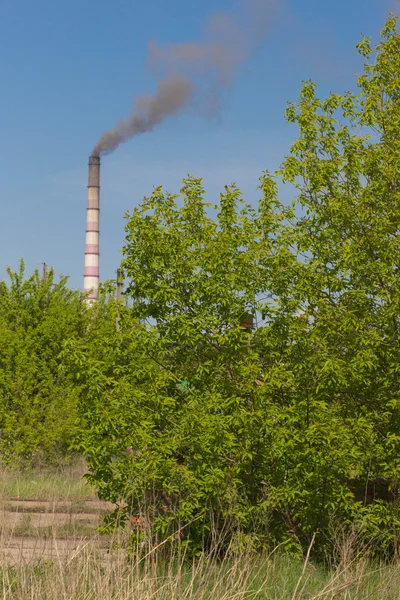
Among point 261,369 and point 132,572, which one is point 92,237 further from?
point 132,572

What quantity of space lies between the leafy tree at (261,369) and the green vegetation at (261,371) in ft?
0.07

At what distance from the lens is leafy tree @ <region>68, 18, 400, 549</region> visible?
8641 mm

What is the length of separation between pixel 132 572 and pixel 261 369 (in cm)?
388

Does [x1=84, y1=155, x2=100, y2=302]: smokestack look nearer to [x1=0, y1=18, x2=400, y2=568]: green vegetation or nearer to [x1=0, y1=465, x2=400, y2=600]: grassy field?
[x1=0, y1=465, x2=400, y2=600]: grassy field

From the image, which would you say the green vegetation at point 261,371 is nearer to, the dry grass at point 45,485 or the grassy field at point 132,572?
the grassy field at point 132,572

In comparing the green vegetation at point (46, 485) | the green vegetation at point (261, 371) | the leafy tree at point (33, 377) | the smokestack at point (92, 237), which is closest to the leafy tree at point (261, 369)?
the green vegetation at point (261, 371)

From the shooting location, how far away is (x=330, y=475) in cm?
853

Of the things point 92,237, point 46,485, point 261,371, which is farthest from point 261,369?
point 92,237

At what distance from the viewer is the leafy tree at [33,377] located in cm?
1856

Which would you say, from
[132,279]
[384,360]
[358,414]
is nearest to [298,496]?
[358,414]

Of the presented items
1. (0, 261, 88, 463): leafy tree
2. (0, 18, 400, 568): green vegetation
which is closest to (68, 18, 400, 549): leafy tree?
(0, 18, 400, 568): green vegetation

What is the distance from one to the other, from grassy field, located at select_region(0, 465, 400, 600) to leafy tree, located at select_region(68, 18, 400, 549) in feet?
1.70

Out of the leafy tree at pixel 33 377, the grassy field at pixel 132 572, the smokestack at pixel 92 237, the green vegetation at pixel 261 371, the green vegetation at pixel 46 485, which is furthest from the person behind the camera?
the smokestack at pixel 92 237

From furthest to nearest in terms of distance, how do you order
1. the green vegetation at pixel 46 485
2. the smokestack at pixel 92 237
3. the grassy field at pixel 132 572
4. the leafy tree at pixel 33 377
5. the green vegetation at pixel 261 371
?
the smokestack at pixel 92 237 → the leafy tree at pixel 33 377 → the green vegetation at pixel 46 485 → the green vegetation at pixel 261 371 → the grassy field at pixel 132 572
